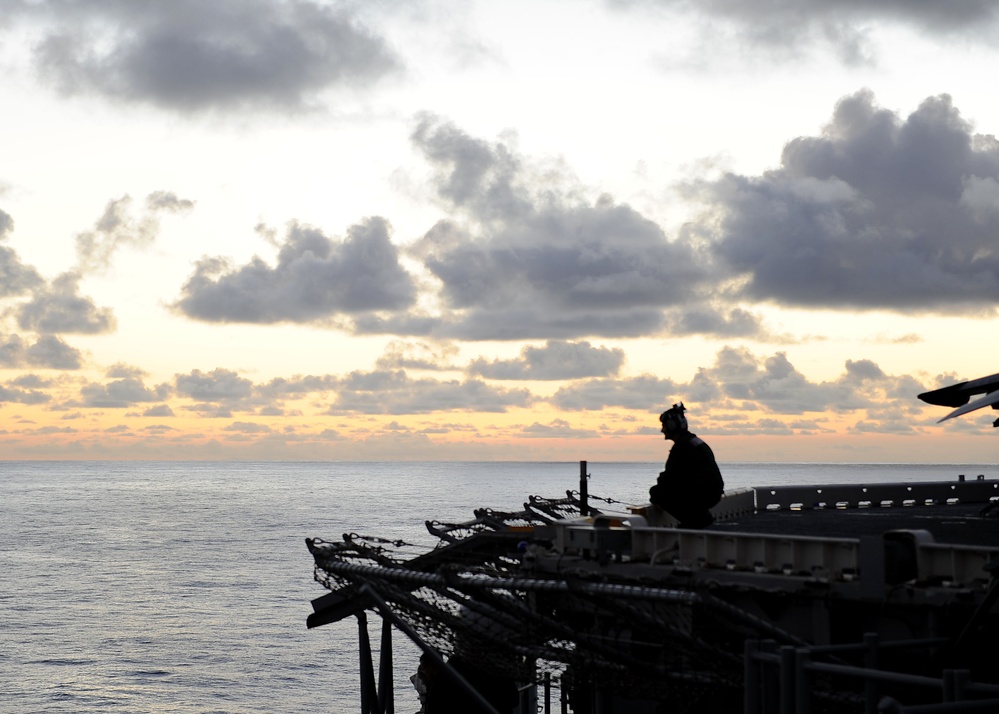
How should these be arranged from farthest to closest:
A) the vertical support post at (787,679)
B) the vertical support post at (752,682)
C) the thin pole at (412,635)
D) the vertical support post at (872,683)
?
the thin pole at (412,635) < the vertical support post at (752,682) < the vertical support post at (787,679) < the vertical support post at (872,683)

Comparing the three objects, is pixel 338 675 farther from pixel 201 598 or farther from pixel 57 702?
pixel 201 598

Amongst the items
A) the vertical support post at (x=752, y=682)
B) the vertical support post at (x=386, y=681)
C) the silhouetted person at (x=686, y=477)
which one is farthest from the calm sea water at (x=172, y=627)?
the vertical support post at (x=752, y=682)

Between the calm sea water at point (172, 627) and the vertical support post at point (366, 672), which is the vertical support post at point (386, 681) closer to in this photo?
the vertical support post at point (366, 672)

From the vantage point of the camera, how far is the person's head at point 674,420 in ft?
58.7

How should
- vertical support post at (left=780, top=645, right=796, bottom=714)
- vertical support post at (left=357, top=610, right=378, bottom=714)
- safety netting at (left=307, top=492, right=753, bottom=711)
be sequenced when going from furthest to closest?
vertical support post at (left=357, top=610, right=378, bottom=714)
safety netting at (left=307, top=492, right=753, bottom=711)
vertical support post at (left=780, top=645, right=796, bottom=714)

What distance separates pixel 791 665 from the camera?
9.97 meters

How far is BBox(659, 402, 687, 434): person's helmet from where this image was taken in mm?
17891

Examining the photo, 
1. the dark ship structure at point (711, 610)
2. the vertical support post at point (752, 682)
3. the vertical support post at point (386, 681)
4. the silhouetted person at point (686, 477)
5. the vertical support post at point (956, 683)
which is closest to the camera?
the vertical support post at point (956, 683)

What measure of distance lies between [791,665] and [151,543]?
12129 cm

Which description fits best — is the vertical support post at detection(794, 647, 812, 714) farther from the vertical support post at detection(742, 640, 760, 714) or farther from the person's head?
the person's head

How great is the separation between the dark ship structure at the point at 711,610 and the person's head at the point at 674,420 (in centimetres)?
182

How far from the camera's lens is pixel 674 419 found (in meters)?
17.9

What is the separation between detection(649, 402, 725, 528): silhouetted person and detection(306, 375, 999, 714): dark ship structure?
0.49 metres

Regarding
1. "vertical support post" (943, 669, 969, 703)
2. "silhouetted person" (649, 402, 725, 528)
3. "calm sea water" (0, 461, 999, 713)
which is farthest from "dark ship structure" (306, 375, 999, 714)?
"calm sea water" (0, 461, 999, 713)
